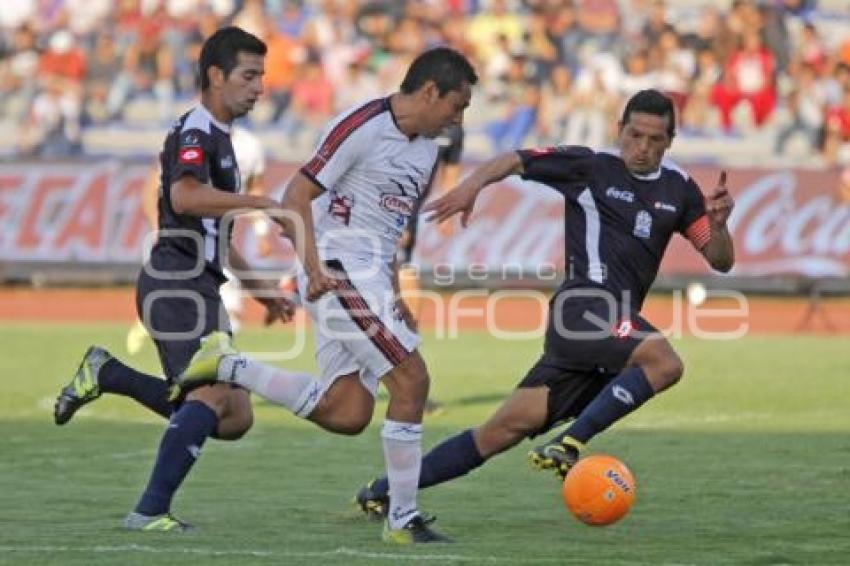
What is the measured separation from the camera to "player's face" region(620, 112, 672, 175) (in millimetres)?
9453

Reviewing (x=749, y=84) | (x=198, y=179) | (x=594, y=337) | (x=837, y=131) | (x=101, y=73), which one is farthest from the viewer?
(x=101, y=73)

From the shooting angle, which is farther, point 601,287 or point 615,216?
point 615,216

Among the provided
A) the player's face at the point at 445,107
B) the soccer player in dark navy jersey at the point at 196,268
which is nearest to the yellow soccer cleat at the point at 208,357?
the soccer player in dark navy jersey at the point at 196,268

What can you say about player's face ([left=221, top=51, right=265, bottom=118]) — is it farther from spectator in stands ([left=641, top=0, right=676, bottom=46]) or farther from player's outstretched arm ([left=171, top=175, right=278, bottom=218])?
spectator in stands ([left=641, top=0, right=676, bottom=46])

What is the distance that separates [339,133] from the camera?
837 cm

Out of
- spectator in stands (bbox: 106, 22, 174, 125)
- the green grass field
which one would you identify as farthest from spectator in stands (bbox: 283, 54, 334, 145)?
the green grass field

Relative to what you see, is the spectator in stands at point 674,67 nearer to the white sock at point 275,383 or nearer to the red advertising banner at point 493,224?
the red advertising banner at point 493,224

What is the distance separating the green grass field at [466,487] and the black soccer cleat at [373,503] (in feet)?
0.31

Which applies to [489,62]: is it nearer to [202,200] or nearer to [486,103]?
[486,103]

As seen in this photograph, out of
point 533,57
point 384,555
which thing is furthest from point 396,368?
point 533,57

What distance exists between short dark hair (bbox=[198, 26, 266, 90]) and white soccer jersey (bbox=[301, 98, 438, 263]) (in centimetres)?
65

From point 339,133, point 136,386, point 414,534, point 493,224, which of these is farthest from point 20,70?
point 414,534

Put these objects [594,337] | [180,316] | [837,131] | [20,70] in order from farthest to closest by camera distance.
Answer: [20,70] → [837,131] → [594,337] → [180,316]

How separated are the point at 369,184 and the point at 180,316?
3.53ft
